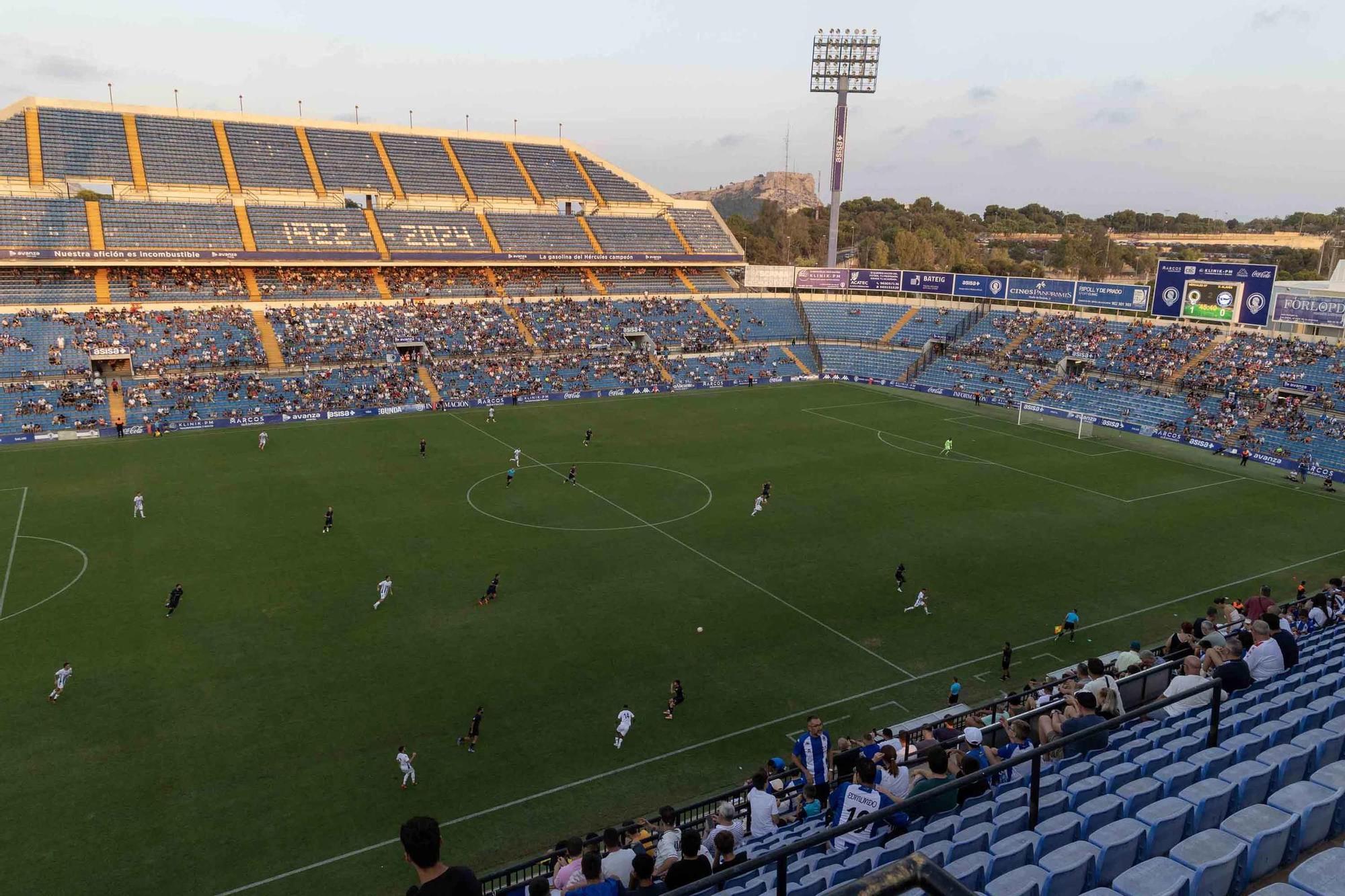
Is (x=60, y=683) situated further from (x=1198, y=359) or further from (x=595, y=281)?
(x=595, y=281)

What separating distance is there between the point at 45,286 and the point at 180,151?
19.5m

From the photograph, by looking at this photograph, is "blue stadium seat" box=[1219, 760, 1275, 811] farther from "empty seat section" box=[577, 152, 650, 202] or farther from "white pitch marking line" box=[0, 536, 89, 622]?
"empty seat section" box=[577, 152, 650, 202]

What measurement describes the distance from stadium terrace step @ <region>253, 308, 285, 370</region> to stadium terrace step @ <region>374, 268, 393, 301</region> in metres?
9.63

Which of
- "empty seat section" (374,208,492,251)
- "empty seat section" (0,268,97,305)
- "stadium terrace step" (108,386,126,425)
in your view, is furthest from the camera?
"empty seat section" (374,208,492,251)

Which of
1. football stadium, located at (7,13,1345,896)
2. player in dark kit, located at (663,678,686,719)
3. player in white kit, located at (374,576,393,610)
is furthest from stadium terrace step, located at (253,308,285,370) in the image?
player in dark kit, located at (663,678,686,719)

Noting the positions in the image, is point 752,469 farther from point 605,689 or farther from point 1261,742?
point 1261,742

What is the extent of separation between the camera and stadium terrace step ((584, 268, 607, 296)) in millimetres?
80562

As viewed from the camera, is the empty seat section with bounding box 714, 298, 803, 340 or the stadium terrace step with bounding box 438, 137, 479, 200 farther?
the stadium terrace step with bounding box 438, 137, 479, 200

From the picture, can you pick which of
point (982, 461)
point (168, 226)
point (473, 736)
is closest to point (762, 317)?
point (982, 461)

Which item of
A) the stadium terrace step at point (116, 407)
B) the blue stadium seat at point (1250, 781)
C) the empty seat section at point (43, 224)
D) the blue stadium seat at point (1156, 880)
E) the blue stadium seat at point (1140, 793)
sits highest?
the empty seat section at point (43, 224)

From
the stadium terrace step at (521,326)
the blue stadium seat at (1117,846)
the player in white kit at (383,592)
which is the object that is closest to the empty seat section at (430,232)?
the stadium terrace step at (521,326)

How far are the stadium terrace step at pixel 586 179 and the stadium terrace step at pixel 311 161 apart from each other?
87.5 feet

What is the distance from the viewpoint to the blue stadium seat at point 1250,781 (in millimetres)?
8406

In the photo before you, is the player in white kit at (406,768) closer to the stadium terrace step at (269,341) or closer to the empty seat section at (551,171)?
the stadium terrace step at (269,341)
